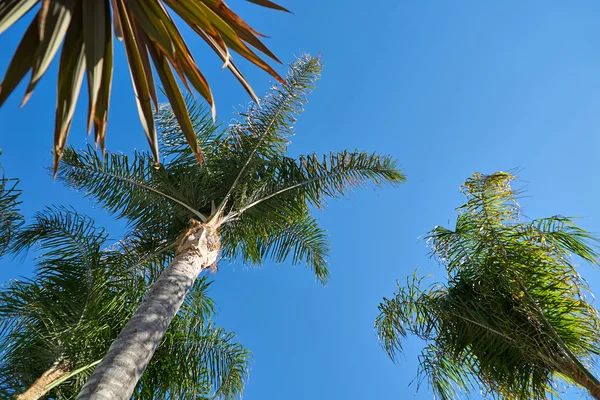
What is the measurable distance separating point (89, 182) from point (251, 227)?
269cm

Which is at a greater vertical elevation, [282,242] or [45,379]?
[282,242]

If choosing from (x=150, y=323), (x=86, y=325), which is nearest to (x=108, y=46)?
(x=150, y=323)

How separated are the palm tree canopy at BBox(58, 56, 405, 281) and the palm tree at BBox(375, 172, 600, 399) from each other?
1.74 metres

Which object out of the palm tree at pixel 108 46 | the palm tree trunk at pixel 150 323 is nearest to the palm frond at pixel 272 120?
the palm tree trunk at pixel 150 323

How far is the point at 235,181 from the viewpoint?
786cm

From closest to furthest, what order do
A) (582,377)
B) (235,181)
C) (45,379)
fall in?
(582,377) < (45,379) < (235,181)

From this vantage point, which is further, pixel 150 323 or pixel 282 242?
pixel 282 242

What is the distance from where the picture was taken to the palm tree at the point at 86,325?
21.2 ft

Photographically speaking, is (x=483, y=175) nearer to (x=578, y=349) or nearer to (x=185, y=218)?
(x=578, y=349)

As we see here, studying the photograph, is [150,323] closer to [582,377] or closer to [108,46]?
[108,46]

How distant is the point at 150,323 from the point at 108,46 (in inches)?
109

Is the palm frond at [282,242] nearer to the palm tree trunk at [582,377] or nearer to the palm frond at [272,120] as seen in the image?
the palm frond at [272,120]

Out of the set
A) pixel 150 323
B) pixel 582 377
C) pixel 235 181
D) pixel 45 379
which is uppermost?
pixel 235 181

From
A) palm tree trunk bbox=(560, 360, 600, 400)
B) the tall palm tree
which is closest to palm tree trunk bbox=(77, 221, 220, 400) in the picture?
the tall palm tree
